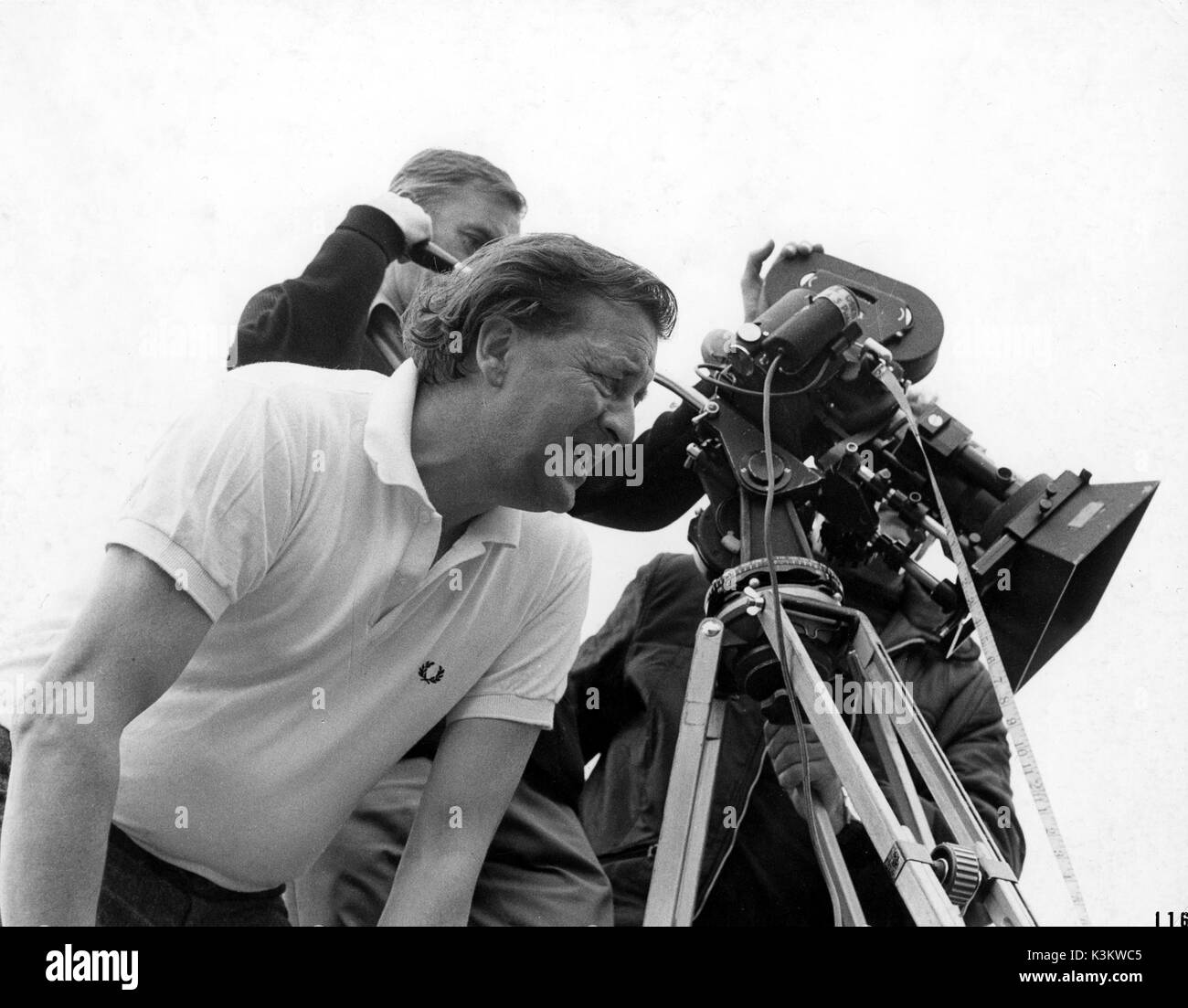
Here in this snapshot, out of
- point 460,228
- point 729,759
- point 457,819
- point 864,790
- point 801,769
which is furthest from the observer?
point 460,228

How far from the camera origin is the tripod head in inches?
54.0

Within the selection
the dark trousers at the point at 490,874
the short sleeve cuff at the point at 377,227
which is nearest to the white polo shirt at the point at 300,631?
the dark trousers at the point at 490,874

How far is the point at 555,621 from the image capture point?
130 cm

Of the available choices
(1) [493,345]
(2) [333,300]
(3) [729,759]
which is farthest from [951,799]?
(2) [333,300]

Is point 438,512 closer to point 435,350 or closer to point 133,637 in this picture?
point 435,350

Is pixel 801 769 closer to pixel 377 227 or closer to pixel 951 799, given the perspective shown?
pixel 951 799

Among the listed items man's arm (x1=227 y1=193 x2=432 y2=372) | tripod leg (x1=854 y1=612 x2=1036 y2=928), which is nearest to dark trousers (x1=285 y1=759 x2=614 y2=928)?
tripod leg (x1=854 y1=612 x2=1036 y2=928)

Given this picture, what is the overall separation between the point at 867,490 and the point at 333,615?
23.5 inches

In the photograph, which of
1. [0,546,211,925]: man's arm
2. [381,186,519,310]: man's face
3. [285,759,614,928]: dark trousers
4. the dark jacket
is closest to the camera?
[0,546,211,925]: man's arm

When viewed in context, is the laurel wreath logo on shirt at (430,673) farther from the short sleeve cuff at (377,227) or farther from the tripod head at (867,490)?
the short sleeve cuff at (377,227)

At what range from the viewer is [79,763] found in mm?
926

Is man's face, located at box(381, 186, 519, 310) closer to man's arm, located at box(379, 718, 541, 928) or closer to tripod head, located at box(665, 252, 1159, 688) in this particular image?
tripod head, located at box(665, 252, 1159, 688)
